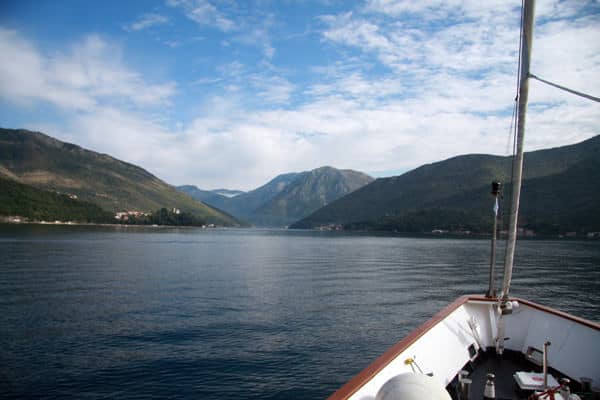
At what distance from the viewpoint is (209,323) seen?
22.8 m

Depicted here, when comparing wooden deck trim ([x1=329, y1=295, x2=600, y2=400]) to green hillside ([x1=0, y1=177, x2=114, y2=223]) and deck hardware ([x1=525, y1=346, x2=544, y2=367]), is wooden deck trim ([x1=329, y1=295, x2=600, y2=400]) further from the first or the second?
green hillside ([x1=0, y1=177, x2=114, y2=223])

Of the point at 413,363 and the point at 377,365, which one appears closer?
the point at 377,365

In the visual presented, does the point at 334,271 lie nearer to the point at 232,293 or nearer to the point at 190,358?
the point at 232,293

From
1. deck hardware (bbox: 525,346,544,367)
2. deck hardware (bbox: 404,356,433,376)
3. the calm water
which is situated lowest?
the calm water

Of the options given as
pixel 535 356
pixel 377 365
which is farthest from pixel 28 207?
pixel 535 356

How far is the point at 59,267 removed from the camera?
45000mm

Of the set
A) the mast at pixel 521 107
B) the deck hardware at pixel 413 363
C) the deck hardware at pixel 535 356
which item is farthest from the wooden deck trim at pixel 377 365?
the mast at pixel 521 107

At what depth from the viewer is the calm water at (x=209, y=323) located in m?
14.8

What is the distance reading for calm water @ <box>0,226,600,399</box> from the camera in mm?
14781

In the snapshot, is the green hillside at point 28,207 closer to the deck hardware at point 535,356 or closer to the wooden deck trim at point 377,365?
the wooden deck trim at point 377,365

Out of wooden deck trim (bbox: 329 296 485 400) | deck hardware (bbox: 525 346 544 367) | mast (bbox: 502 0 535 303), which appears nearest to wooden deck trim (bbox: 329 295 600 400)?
wooden deck trim (bbox: 329 296 485 400)

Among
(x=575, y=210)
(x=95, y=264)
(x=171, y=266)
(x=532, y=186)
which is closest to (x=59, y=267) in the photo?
(x=95, y=264)

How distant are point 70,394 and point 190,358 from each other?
467 centimetres

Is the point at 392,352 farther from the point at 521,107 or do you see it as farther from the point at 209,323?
the point at 209,323
